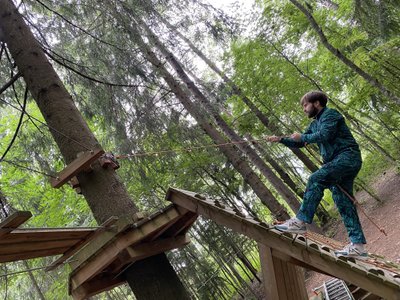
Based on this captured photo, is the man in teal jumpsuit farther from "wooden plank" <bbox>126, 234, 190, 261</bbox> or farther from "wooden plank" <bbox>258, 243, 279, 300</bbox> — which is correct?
"wooden plank" <bbox>126, 234, 190, 261</bbox>

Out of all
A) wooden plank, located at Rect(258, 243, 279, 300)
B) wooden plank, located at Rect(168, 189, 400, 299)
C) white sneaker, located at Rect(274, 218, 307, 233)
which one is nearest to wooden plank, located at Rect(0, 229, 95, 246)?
wooden plank, located at Rect(168, 189, 400, 299)

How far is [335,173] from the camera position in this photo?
11.9ft

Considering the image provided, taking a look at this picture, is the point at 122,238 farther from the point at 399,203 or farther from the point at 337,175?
the point at 399,203

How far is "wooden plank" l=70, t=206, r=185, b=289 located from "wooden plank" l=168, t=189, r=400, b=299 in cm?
16

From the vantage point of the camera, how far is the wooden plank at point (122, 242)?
3379mm

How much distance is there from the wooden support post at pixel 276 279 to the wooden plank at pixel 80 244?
1277 mm

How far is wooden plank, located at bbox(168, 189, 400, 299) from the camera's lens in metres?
2.70

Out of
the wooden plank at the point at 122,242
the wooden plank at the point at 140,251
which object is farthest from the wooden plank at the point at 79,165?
the wooden plank at the point at 140,251

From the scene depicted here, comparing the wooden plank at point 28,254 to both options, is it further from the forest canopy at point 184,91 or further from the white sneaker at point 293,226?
the forest canopy at point 184,91

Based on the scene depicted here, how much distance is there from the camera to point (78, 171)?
11.8 feet

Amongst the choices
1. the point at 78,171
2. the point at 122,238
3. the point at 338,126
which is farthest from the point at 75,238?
the point at 338,126

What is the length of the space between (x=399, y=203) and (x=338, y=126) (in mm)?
7995

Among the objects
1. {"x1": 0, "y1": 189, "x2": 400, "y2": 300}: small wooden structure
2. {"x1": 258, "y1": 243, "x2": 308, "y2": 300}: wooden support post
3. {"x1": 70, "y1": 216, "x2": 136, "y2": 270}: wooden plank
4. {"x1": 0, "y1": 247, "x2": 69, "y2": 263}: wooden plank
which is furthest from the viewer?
{"x1": 70, "y1": 216, "x2": 136, "y2": 270}: wooden plank

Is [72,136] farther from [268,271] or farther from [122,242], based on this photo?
[268,271]
